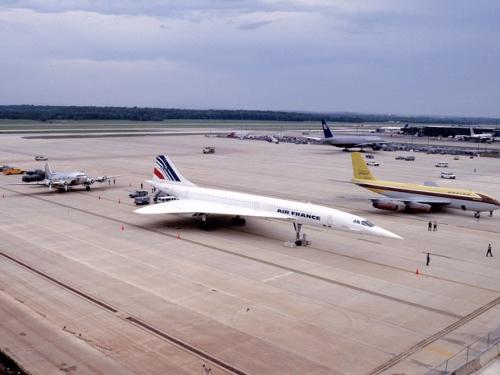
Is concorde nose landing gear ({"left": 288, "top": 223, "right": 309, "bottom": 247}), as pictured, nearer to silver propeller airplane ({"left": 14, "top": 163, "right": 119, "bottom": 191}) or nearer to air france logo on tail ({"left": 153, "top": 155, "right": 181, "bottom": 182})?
air france logo on tail ({"left": 153, "top": 155, "right": 181, "bottom": 182})

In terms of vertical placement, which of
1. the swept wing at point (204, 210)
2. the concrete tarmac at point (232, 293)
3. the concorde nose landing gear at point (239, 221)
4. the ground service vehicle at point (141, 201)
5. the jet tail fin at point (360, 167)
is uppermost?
the jet tail fin at point (360, 167)

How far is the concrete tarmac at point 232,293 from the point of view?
20750 mm

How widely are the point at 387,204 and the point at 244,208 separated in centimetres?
1710

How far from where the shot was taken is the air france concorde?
3600 cm

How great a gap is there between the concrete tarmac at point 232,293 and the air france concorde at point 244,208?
69.0 inches

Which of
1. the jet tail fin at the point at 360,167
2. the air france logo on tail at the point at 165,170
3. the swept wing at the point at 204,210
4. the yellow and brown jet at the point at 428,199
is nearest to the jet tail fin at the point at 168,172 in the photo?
the air france logo on tail at the point at 165,170

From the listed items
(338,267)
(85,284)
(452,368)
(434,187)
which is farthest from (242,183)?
(452,368)

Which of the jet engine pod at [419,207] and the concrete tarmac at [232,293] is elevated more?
the jet engine pod at [419,207]

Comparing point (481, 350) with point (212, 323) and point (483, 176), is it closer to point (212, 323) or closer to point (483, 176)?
point (212, 323)

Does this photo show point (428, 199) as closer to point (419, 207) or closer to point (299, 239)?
point (419, 207)

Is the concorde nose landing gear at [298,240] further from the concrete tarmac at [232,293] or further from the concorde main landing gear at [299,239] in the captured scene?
the concrete tarmac at [232,293]

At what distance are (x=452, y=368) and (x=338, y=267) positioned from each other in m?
13.4

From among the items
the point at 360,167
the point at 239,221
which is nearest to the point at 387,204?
the point at 360,167

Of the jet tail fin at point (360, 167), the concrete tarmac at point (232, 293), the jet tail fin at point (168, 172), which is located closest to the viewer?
the concrete tarmac at point (232, 293)
